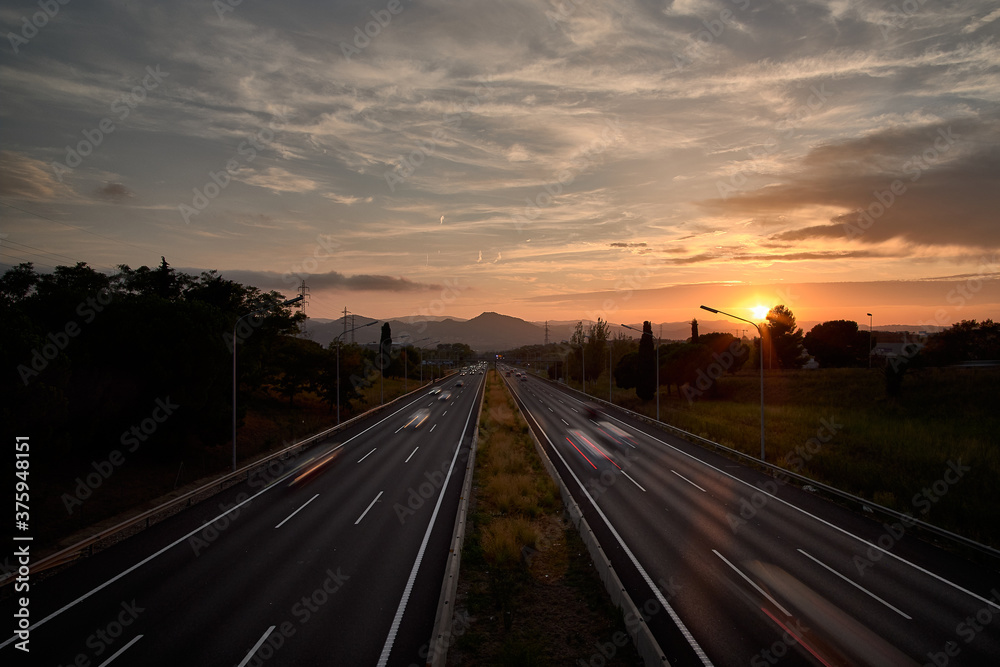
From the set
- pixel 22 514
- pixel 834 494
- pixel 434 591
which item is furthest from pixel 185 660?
pixel 834 494

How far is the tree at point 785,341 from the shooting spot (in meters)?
90.9

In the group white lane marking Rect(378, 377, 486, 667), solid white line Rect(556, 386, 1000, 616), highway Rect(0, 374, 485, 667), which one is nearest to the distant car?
white lane marking Rect(378, 377, 486, 667)

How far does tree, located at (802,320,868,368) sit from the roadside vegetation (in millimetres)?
81522

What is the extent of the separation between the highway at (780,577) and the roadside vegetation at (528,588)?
3.70 feet

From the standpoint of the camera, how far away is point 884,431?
120 feet

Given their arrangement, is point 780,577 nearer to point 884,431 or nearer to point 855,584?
point 855,584

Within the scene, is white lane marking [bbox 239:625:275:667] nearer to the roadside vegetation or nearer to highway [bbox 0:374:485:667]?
highway [bbox 0:374:485:667]

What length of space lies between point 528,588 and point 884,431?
34.0 metres

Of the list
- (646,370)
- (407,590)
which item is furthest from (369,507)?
(646,370)

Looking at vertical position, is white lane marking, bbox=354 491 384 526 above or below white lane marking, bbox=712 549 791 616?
→ below

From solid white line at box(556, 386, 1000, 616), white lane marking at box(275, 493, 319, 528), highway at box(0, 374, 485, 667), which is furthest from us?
white lane marking at box(275, 493, 319, 528)

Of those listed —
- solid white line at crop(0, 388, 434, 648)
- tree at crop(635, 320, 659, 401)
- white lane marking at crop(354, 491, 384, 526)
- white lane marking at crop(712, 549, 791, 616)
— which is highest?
tree at crop(635, 320, 659, 401)

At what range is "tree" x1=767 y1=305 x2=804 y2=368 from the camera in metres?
90.9

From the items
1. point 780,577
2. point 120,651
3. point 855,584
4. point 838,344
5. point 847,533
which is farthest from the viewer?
point 838,344
